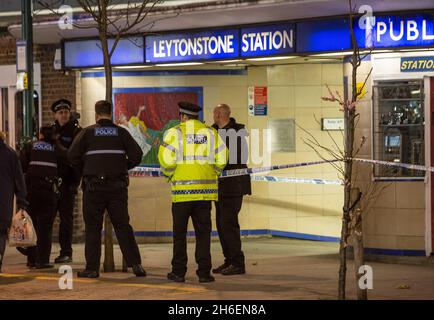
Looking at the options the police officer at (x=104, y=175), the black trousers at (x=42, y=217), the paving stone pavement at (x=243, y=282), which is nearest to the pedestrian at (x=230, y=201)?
the paving stone pavement at (x=243, y=282)

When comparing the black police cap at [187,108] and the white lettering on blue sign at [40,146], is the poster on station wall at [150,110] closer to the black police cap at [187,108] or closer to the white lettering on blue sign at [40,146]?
the white lettering on blue sign at [40,146]

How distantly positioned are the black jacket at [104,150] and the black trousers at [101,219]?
0.83 feet

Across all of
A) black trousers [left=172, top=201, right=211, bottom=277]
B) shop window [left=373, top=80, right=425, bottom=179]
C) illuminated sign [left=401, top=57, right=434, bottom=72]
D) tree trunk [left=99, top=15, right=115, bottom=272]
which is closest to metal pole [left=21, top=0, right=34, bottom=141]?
tree trunk [left=99, top=15, right=115, bottom=272]

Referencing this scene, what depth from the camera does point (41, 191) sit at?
1224cm

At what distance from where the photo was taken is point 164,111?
15.4 metres

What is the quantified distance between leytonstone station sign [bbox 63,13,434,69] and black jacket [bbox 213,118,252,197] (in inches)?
71.4

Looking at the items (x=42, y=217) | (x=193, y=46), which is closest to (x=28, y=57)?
(x=193, y=46)

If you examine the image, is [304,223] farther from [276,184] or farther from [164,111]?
[164,111]

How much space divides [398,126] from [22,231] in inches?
190

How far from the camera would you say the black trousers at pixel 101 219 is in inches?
431

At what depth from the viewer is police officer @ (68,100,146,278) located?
1087cm

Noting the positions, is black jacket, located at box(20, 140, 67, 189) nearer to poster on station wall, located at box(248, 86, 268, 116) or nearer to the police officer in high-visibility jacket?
the police officer in high-visibility jacket
